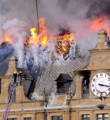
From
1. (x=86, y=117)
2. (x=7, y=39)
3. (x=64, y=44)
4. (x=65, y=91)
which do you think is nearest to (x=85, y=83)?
(x=65, y=91)

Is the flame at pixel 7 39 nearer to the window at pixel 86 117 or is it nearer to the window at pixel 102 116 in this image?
the window at pixel 86 117

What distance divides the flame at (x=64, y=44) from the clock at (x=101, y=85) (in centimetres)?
736

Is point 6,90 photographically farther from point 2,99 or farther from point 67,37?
point 67,37

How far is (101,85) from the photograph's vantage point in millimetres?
107375

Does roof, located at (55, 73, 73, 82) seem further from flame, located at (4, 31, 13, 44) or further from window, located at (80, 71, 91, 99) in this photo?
flame, located at (4, 31, 13, 44)

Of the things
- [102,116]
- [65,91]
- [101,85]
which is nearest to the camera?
[102,116]

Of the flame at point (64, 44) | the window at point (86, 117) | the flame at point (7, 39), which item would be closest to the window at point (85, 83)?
the window at point (86, 117)

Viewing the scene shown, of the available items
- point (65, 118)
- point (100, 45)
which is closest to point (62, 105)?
point (65, 118)

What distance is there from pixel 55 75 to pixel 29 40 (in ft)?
23.5

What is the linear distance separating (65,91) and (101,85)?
17.9ft

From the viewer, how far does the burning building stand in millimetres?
107438

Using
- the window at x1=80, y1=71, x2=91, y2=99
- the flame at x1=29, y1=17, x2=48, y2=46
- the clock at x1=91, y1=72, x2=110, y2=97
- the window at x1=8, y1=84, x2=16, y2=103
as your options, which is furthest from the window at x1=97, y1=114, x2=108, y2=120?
the flame at x1=29, y1=17, x2=48, y2=46

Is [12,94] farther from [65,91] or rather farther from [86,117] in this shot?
[86,117]

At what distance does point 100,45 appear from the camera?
355ft
